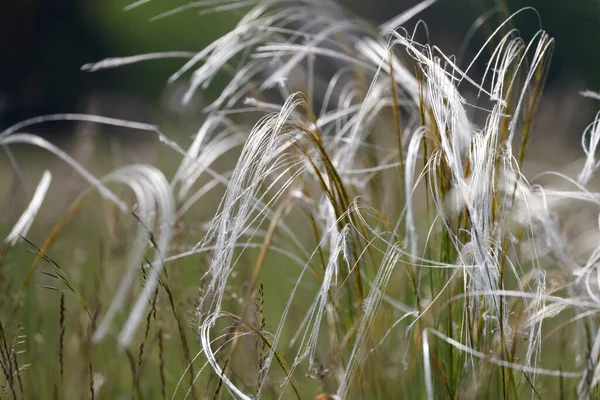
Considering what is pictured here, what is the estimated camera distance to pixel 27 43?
10.5 meters

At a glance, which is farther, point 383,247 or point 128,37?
point 128,37

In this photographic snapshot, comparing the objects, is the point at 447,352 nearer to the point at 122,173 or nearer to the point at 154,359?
the point at 122,173

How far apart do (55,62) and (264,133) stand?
10.5 m

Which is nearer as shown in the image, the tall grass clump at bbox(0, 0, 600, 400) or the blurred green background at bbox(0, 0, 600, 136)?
the tall grass clump at bbox(0, 0, 600, 400)

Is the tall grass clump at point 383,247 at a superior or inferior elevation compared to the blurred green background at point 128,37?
superior

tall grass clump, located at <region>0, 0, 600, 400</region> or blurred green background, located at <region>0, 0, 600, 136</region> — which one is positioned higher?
tall grass clump, located at <region>0, 0, 600, 400</region>

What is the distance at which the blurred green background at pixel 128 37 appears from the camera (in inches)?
359

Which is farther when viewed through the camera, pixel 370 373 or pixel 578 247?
pixel 578 247

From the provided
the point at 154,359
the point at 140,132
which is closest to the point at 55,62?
the point at 140,132

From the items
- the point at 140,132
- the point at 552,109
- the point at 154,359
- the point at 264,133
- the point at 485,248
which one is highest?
the point at 264,133

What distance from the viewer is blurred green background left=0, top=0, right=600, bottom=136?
9117 millimetres

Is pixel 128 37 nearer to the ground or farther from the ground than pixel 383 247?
nearer to the ground

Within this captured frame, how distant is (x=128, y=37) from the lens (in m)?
11.8

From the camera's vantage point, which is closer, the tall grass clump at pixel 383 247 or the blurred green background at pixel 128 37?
the tall grass clump at pixel 383 247
